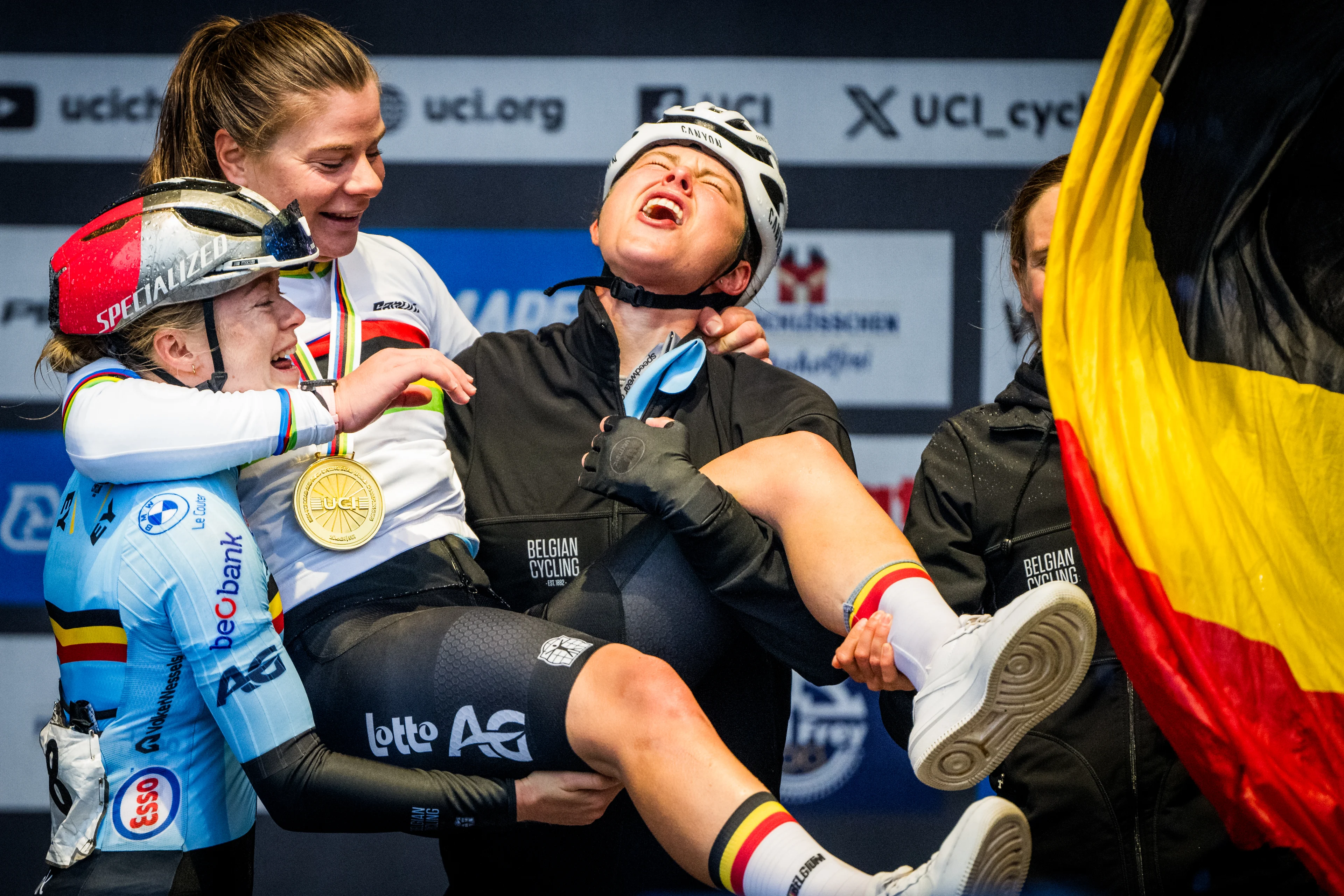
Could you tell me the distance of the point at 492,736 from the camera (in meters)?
1.54

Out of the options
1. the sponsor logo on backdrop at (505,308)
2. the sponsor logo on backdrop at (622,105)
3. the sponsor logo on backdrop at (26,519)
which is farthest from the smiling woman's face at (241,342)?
the sponsor logo on backdrop at (26,519)

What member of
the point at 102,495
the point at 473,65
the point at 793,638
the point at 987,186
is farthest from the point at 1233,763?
the point at 473,65

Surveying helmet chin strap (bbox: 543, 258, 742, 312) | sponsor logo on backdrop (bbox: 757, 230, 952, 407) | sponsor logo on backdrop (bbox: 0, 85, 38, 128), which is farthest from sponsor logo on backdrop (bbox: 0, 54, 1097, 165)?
helmet chin strap (bbox: 543, 258, 742, 312)

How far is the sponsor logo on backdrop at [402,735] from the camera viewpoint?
1.56 m

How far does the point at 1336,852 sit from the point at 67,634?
4.62 feet

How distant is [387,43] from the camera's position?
3.28 meters

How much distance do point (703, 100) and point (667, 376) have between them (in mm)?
1570

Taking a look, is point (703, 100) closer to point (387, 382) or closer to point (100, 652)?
point (387, 382)

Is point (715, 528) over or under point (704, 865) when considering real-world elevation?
over

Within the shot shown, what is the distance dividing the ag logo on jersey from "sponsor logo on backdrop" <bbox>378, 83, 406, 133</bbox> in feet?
6.59

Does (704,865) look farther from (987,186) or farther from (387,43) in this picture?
(387,43)

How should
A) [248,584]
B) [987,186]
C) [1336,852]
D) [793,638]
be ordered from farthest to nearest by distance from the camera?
[987,186], [793,638], [248,584], [1336,852]

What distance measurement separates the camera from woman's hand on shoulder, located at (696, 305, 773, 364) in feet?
6.81

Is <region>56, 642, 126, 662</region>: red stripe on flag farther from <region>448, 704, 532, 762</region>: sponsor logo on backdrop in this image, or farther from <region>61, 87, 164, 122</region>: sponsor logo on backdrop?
<region>61, 87, 164, 122</region>: sponsor logo on backdrop
